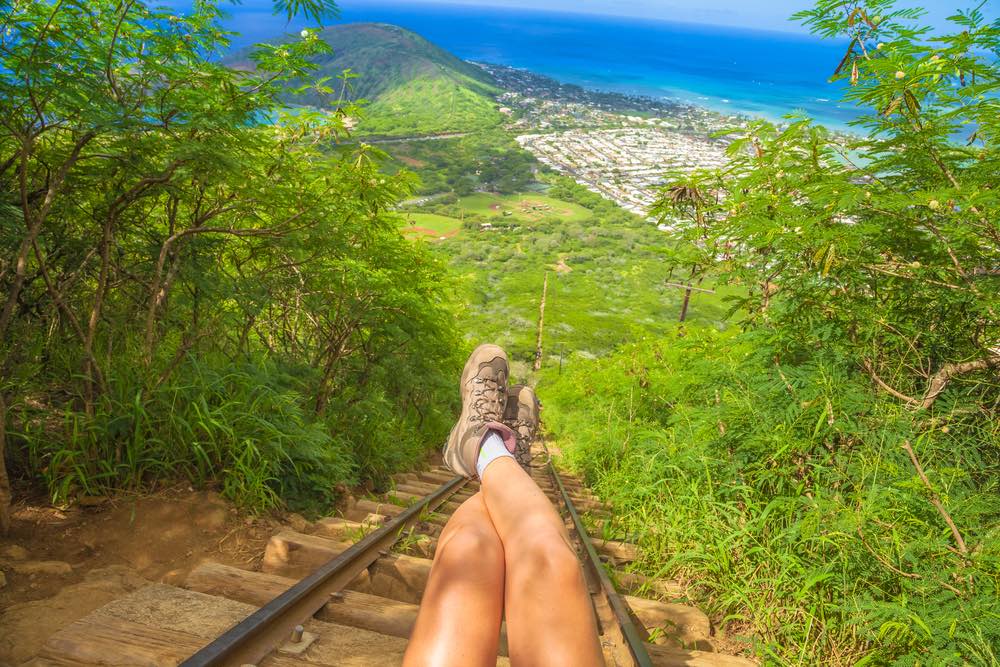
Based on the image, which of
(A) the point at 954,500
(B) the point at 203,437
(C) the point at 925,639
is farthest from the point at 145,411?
(A) the point at 954,500

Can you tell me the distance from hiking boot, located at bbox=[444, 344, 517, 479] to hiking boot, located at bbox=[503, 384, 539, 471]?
0.11 m

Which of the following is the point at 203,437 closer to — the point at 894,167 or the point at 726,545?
the point at 726,545

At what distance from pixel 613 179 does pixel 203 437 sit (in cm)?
11813

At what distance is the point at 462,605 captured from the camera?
1.36 m

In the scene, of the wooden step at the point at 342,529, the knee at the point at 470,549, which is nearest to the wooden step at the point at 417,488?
the wooden step at the point at 342,529

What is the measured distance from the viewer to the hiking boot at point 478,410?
2.30m

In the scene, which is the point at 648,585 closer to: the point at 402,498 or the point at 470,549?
the point at 470,549

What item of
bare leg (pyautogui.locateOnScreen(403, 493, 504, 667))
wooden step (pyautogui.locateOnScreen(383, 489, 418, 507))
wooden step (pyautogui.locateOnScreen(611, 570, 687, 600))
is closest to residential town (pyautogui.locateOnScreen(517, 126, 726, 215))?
wooden step (pyautogui.locateOnScreen(383, 489, 418, 507))

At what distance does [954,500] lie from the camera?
214 centimetres

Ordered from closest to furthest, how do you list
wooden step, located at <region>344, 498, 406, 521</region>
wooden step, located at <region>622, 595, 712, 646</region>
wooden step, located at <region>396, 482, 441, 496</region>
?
1. wooden step, located at <region>622, 595, 712, 646</region>
2. wooden step, located at <region>344, 498, 406, 521</region>
3. wooden step, located at <region>396, 482, 441, 496</region>

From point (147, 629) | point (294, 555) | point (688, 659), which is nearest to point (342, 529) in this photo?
point (294, 555)

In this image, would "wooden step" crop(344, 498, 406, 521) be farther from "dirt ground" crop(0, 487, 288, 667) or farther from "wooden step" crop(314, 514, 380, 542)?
"dirt ground" crop(0, 487, 288, 667)

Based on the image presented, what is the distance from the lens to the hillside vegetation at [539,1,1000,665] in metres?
1.93

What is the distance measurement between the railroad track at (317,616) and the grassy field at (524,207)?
109 m
